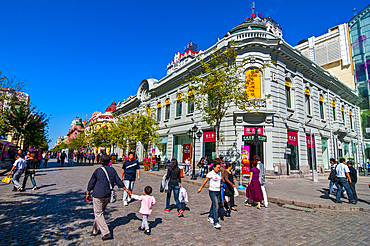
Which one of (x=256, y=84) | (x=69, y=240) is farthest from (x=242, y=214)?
(x=256, y=84)

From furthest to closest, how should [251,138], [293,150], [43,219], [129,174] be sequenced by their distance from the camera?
[293,150] → [251,138] → [129,174] → [43,219]

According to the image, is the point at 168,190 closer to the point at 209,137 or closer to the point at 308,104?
the point at 209,137

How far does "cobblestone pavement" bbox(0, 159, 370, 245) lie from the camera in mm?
4410

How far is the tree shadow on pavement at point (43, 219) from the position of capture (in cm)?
439

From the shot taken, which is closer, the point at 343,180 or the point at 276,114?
the point at 343,180

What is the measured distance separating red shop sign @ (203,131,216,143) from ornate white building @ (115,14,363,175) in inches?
3.8

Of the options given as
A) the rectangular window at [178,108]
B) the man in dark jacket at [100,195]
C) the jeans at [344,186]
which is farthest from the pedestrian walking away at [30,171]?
the rectangular window at [178,108]

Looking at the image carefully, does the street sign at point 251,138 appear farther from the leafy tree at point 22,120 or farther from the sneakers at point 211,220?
the leafy tree at point 22,120

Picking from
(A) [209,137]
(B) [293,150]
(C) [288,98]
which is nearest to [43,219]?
(A) [209,137]

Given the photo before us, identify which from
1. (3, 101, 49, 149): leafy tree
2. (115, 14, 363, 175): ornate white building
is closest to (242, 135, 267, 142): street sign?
(115, 14, 363, 175): ornate white building

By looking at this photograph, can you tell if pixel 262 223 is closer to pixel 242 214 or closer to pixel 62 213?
pixel 242 214

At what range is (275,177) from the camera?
16.3 meters

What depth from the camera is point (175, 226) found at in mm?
5305

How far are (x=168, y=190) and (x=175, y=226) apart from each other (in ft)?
4.68
